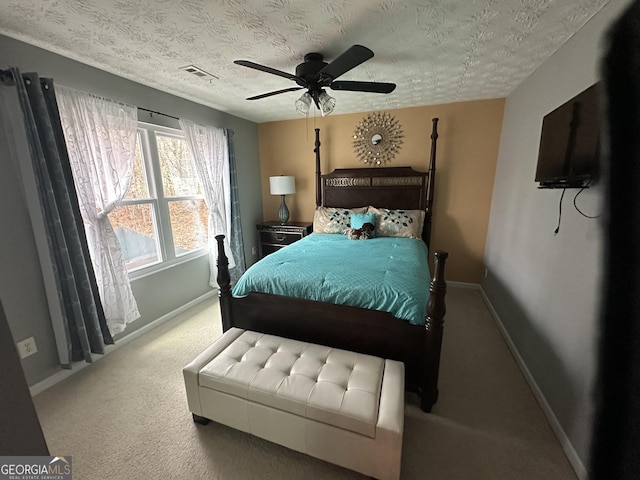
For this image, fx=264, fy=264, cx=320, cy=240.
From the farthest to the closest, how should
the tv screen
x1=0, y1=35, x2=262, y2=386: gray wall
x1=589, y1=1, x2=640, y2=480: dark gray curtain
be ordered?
x1=0, y1=35, x2=262, y2=386: gray wall < the tv screen < x1=589, y1=1, x2=640, y2=480: dark gray curtain

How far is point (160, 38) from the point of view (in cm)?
165

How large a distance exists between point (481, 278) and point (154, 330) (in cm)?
366

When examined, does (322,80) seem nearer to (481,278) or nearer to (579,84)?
(579,84)

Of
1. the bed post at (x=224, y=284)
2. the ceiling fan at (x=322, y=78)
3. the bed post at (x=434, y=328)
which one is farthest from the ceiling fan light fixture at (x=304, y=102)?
the bed post at (x=434, y=328)

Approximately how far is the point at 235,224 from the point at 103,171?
Result: 1.54 metres

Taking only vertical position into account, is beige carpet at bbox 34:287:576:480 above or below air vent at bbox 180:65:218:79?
below

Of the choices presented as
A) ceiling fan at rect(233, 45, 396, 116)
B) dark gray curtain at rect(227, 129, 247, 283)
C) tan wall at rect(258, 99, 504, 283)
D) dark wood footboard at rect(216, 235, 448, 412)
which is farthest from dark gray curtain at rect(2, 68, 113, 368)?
tan wall at rect(258, 99, 504, 283)

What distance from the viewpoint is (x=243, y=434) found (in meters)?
1.50

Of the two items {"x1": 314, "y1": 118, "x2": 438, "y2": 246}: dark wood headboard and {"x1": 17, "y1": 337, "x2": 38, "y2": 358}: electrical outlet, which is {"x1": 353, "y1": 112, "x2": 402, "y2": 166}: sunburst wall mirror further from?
{"x1": 17, "y1": 337, "x2": 38, "y2": 358}: electrical outlet

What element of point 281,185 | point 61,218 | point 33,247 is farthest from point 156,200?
point 281,185

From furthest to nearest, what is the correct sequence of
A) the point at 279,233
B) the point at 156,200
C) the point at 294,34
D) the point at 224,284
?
the point at 279,233
the point at 156,200
the point at 224,284
the point at 294,34

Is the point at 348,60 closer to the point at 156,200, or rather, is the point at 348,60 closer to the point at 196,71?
the point at 196,71

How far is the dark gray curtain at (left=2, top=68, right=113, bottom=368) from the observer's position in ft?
5.35

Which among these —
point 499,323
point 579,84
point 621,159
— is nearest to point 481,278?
point 499,323
